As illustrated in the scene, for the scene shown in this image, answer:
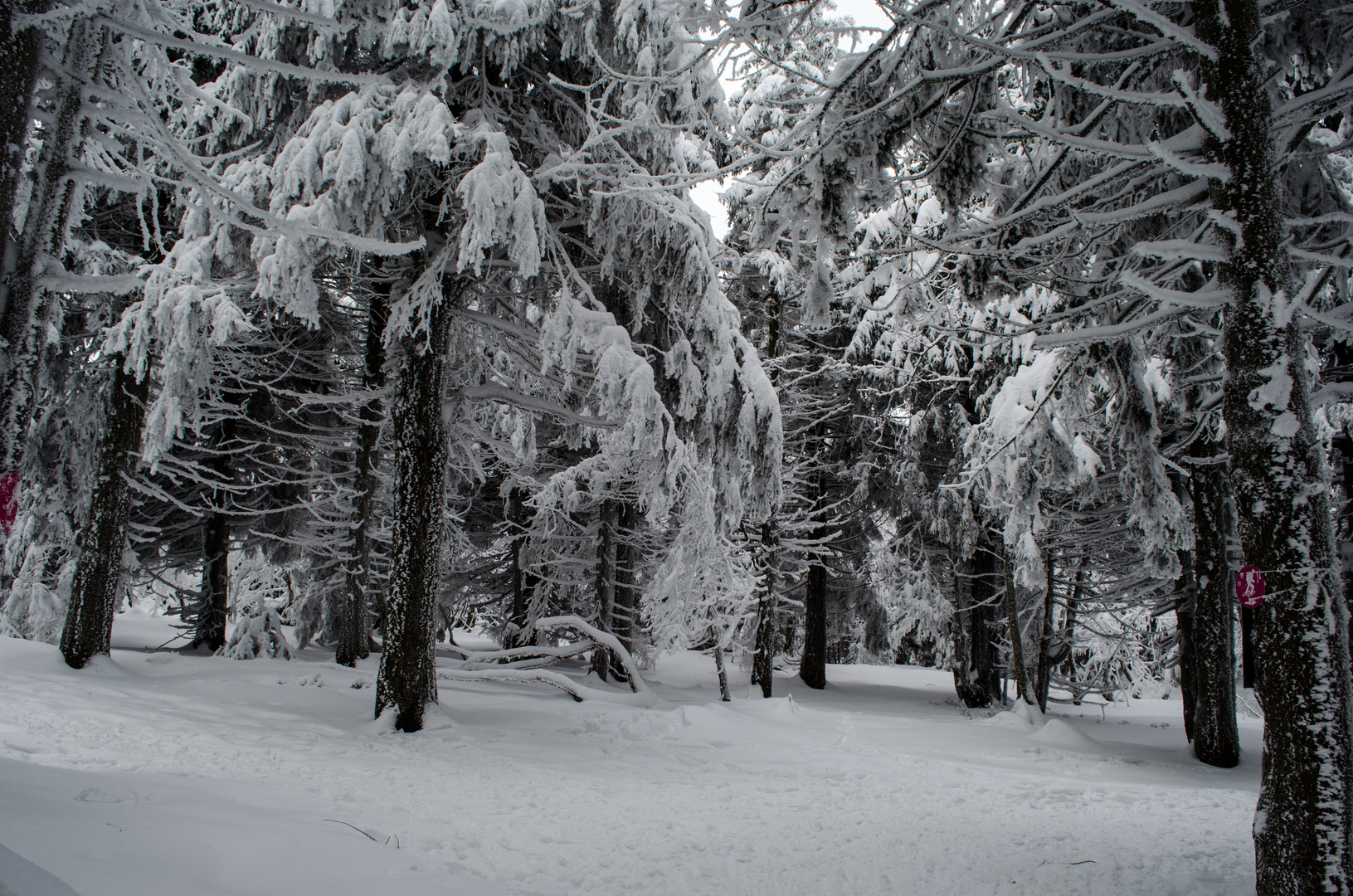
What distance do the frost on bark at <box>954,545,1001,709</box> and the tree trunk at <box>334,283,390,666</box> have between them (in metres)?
11.1

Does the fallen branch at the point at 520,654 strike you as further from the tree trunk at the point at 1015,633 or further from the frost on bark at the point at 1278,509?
the frost on bark at the point at 1278,509

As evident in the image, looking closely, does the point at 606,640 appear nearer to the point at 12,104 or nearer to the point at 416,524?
the point at 416,524

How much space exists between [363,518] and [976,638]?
1193 cm

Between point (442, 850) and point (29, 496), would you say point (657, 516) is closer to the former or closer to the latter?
point (442, 850)

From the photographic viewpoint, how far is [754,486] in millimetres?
8906

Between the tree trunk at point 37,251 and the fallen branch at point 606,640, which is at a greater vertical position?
the tree trunk at point 37,251

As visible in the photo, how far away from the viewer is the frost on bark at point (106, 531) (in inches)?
337

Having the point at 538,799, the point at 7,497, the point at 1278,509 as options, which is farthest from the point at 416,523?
the point at 1278,509

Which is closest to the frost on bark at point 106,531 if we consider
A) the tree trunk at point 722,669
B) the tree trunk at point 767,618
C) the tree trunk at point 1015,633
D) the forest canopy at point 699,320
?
the forest canopy at point 699,320

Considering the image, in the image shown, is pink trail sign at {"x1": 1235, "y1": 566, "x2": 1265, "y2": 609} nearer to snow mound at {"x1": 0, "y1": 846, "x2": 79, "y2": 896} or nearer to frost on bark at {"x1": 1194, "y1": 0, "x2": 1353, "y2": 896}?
frost on bark at {"x1": 1194, "y1": 0, "x2": 1353, "y2": 896}

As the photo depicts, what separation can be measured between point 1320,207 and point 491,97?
7.73 m

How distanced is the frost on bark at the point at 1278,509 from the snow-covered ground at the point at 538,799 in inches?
40.0

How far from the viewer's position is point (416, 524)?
7.50 meters

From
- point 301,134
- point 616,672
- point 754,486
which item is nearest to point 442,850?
point 754,486
